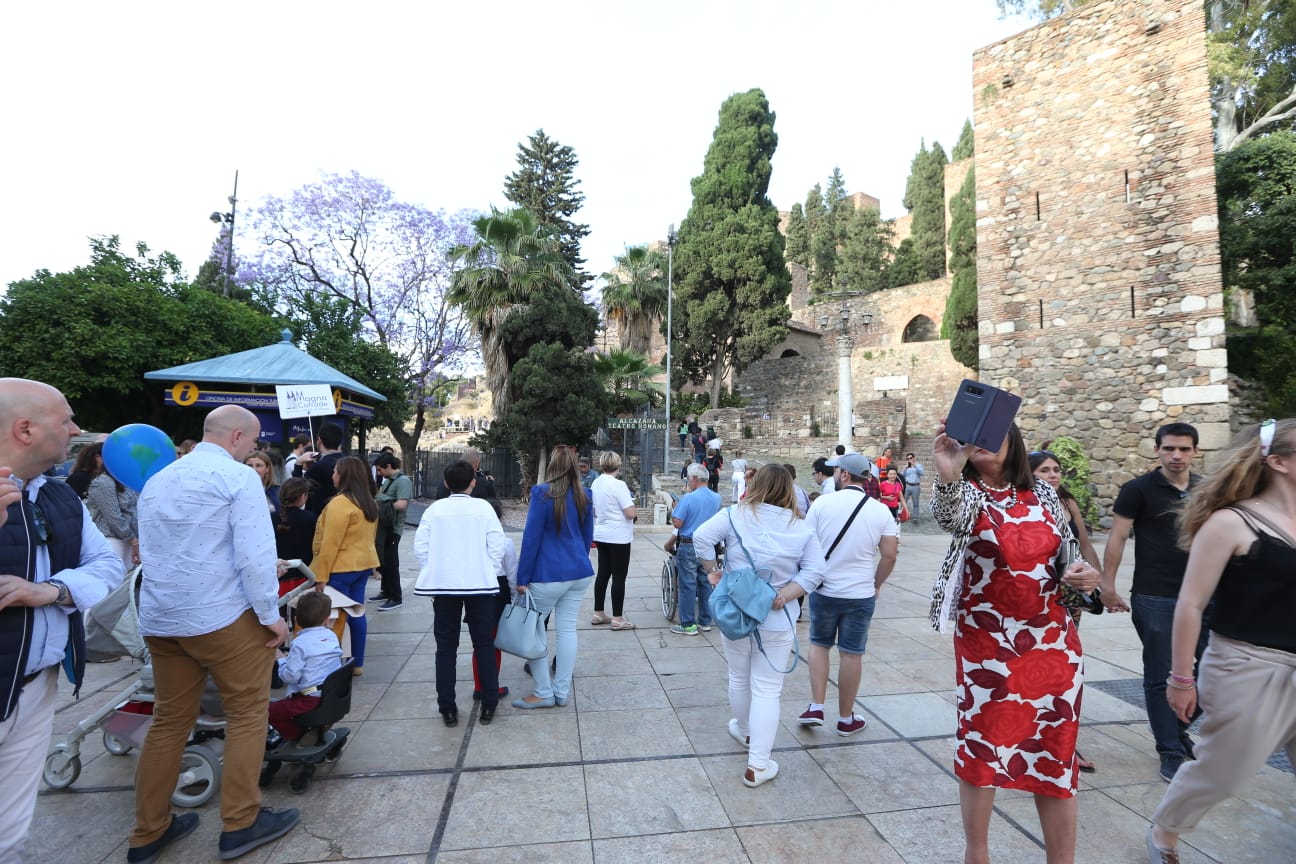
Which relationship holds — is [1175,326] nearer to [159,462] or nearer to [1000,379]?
[1000,379]

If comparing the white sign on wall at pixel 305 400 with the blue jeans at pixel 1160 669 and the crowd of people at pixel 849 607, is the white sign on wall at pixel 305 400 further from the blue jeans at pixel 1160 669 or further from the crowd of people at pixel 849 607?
the blue jeans at pixel 1160 669

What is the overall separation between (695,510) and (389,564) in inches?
140

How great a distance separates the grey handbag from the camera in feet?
13.1

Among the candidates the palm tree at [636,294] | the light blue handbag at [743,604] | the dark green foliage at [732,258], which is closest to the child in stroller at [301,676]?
the light blue handbag at [743,604]

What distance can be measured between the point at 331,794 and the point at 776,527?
2.68 metres

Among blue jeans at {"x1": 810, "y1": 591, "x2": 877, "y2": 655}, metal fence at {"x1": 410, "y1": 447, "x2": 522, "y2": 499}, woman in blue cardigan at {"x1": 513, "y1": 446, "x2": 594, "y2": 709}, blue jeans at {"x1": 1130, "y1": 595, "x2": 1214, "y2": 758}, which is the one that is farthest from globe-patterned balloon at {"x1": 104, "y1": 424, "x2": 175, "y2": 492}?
metal fence at {"x1": 410, "y1": 447, "x2": 522, "y2": 499}

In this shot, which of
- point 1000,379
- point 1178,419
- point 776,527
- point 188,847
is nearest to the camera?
point 188,847

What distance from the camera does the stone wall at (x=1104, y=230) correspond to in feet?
37.3

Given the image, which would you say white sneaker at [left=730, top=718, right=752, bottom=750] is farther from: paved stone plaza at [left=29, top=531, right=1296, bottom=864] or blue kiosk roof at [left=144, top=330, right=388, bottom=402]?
blue kiosk roof at [left=144, top=330, right=388, bottom=402]

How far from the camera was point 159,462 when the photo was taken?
12.0 ft

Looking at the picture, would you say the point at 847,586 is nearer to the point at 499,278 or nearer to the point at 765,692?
the point at 765,692

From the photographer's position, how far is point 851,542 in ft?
12.4

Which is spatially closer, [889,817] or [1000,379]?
[889,817]

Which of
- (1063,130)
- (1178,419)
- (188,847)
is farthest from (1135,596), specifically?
(1063,130)
